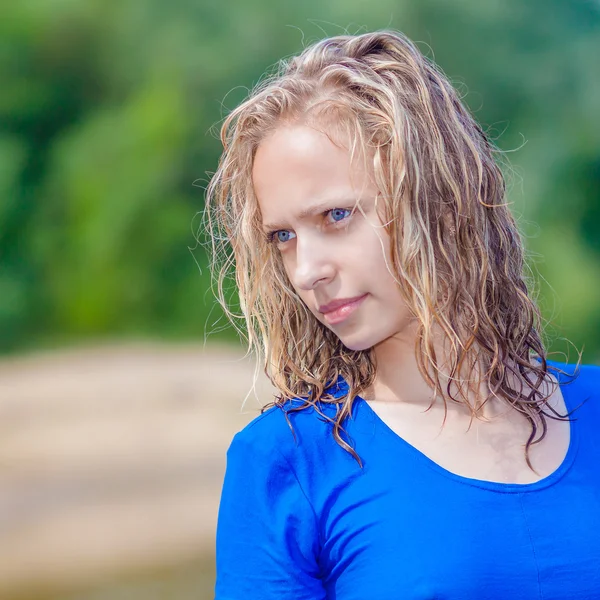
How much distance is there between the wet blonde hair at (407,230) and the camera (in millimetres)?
741

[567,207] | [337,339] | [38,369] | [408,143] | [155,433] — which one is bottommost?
[337,339]

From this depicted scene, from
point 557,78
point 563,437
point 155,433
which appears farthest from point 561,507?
point 557,78

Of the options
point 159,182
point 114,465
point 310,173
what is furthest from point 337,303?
point 159,182

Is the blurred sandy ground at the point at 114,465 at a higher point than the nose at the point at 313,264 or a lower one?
higher

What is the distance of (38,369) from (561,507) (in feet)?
9.22

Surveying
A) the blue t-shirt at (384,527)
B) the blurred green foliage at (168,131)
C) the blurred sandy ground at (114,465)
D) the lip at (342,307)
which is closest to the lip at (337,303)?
the lip at (342,307)

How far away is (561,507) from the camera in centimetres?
71

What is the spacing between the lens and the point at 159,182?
343cm

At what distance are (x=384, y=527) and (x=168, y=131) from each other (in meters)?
2.99

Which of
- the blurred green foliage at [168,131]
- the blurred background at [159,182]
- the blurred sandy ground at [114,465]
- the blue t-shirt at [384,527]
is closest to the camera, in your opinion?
the blue t-shirt at [384,527]

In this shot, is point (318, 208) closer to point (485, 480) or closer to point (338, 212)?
point (338, 212)

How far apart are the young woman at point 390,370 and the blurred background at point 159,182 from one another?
7.35 ft

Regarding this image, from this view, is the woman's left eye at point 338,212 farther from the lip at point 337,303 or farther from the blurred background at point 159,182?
the blurred background at point 159,182

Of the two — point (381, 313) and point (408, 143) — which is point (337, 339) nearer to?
point (381, 313)
